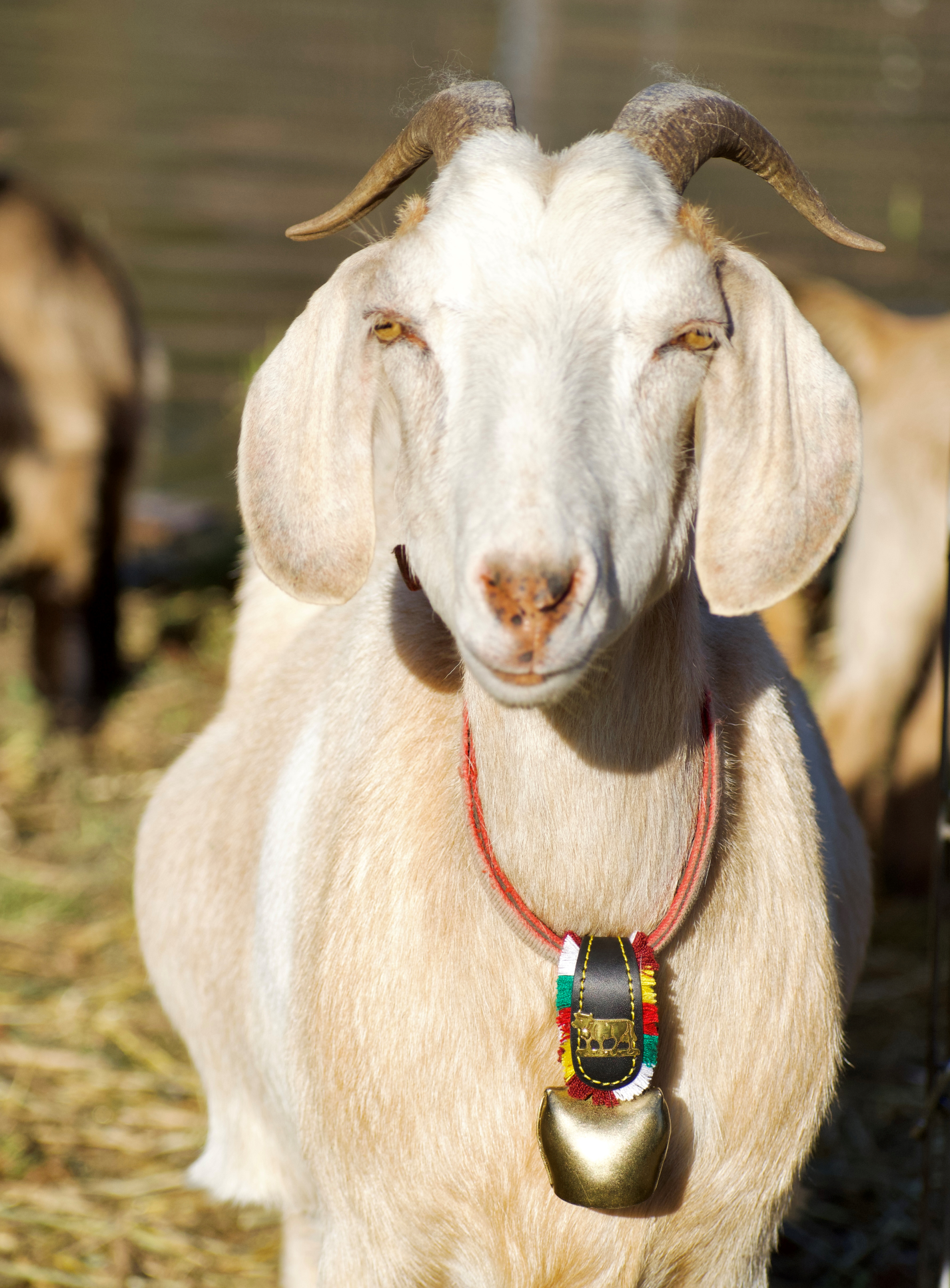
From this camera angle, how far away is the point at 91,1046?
130 inches

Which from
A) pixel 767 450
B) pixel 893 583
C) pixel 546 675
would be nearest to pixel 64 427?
pixel 893 583

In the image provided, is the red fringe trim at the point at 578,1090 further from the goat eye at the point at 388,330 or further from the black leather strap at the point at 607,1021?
the goat eye at the point at 388,330

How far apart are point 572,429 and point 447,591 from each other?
23 centimetres

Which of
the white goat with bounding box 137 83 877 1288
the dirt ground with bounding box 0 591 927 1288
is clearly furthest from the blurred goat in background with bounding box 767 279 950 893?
the white goat with bounding box 137 83 877 1288

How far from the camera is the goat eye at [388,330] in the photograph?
153cm

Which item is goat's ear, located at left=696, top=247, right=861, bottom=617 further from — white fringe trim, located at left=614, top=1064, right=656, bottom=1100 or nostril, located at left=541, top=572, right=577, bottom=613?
white fringe trim, located at left=614, top=1064, right=656, bottom=1100

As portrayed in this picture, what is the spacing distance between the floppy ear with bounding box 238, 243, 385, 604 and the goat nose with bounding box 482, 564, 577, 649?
0.41 m

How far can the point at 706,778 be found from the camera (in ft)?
5.36

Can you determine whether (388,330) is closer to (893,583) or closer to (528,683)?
(528,683)

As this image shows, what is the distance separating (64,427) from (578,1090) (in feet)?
12.3

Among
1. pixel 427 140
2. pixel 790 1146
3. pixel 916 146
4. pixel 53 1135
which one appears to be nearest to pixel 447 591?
pixel 427 140

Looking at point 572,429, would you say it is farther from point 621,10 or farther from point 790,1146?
point 621,10

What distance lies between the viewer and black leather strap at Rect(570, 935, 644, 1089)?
1495mm

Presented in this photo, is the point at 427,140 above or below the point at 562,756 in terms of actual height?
above
